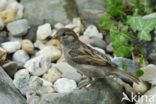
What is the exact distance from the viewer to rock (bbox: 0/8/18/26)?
17.3ft

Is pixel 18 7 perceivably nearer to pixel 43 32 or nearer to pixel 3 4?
pixel 3 4

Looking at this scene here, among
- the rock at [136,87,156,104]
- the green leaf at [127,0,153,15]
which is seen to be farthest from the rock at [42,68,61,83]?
the green leaf at [127,0,153,15]

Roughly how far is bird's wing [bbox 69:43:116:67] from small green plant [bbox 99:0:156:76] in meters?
0.53

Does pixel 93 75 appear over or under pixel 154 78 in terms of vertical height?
over

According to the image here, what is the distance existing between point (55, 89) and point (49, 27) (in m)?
1.58

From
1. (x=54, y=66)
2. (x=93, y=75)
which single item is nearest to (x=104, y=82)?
(x=93, y=75)

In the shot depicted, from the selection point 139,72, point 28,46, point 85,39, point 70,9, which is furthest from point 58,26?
point 139,72

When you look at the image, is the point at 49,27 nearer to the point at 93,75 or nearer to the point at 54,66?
the point at 54,66

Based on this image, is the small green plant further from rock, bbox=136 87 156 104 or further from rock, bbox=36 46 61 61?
rock, bbox=36 46 61 61

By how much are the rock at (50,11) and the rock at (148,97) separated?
245 centimetres

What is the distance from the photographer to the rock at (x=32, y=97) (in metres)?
3.24

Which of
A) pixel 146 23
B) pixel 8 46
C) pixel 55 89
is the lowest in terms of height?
pixel 55 89

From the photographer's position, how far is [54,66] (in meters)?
4.35

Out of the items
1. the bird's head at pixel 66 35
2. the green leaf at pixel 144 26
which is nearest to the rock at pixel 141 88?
the green leaf at pixel 144 26
